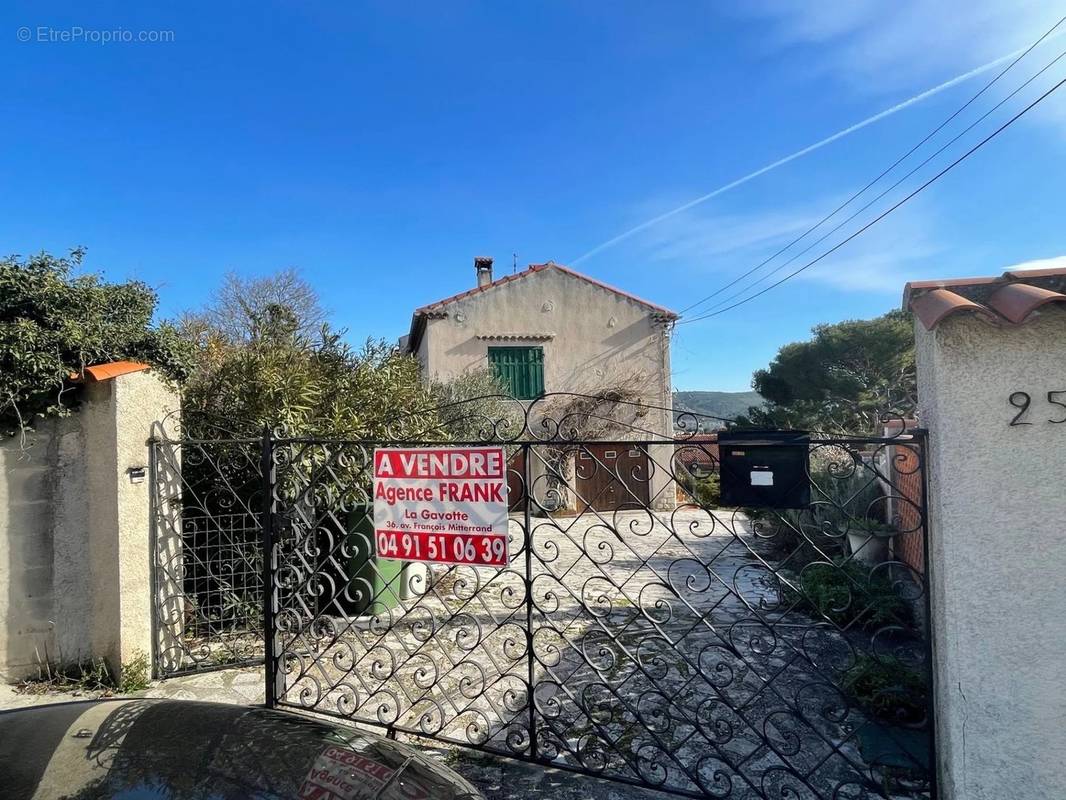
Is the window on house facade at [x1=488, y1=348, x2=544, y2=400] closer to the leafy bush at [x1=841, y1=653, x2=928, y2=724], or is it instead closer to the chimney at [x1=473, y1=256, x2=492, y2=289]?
the chimney at [x1=473, y1=256, x2=492, y2=289]

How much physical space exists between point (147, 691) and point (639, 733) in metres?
3.51

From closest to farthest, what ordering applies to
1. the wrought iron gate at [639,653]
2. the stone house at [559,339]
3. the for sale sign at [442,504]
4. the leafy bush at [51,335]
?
the wrought iron gate at [639,653], the for sale sign at [442,504], the leafy bush at [51,335], the stone house at [559,339]

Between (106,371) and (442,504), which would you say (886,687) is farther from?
(106,371)

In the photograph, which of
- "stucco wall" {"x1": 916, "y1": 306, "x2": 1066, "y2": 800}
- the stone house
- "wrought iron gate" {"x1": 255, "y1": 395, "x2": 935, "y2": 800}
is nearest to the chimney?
the stone house

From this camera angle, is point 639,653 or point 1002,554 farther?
point 639,653

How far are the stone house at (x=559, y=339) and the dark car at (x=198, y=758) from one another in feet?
45.4

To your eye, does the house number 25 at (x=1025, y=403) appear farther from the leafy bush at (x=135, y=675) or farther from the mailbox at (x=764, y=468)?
the leafy bush at (x=135, y=675)

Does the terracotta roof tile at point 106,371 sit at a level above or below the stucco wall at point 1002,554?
above

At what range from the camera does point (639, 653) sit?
194 inches

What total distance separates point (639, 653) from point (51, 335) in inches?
204

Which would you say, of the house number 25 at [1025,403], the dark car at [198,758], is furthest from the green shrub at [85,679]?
the house number 25 at [1025,403]

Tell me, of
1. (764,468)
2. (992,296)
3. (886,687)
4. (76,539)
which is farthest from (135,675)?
(992,296)

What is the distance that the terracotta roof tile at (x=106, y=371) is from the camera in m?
3.99

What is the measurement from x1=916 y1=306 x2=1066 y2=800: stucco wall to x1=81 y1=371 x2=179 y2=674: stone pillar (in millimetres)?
4957
